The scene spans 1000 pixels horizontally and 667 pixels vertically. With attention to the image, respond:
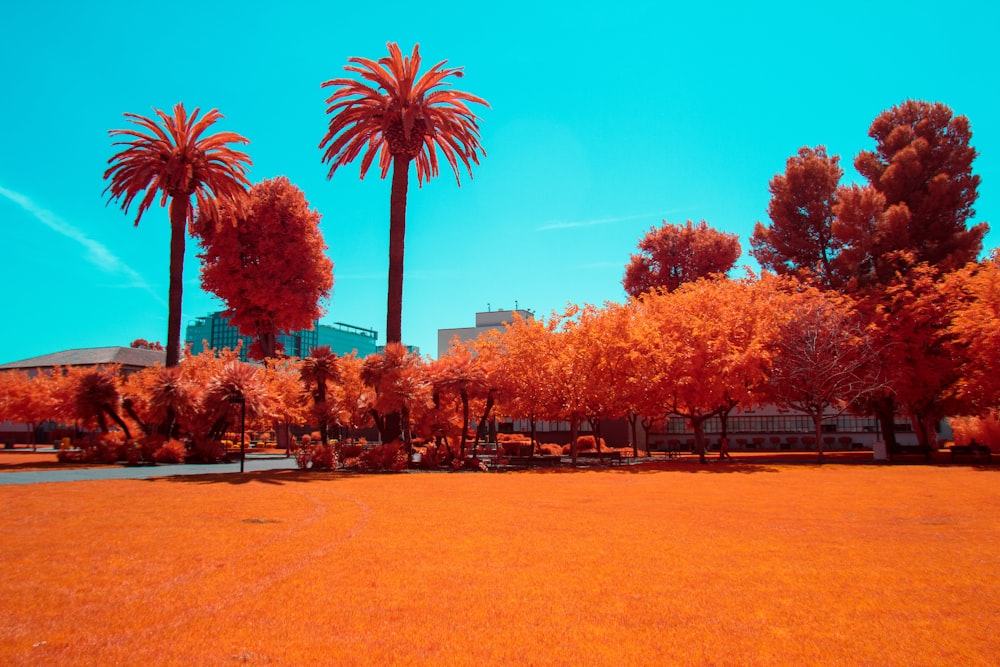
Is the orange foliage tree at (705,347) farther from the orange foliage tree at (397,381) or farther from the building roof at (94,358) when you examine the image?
the building roof at (94,358)

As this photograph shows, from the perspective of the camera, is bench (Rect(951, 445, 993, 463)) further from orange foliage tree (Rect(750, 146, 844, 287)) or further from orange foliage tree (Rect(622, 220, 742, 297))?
orange foliage tree (Rect(622, 220, 742, 297))

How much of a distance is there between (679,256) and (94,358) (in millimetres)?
51541

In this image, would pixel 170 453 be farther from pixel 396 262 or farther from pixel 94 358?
pixel 94 358

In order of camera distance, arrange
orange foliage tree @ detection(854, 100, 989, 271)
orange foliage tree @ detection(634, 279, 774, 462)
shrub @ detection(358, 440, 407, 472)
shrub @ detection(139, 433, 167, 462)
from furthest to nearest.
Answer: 1. orange foliage tree @ detection(854, 100, 989, 271)
2. orange foliage tree @ detection(634, 279, 774, 462)
3. shrub @ detection(139, 433, 167, 462)
4. shrub @ detection(358, 440, 407, 472)

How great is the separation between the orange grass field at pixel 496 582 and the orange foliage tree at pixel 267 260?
27.9 meters

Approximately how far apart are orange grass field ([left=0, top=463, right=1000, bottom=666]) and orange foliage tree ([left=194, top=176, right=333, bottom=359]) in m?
27.9

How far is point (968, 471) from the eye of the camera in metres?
24.6

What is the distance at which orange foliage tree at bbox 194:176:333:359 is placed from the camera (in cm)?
4125

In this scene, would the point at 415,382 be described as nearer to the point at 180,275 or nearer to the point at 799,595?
the point at 180,275

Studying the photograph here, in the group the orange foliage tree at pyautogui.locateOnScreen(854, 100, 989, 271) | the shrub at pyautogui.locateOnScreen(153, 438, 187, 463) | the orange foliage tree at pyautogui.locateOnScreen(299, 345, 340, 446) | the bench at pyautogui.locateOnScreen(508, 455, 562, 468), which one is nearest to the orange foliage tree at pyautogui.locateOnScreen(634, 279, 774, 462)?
the bench at pyautogui.locateOnScreen(508, 455, 562, 468)

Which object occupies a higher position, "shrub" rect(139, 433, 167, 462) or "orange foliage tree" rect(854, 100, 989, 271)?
"orange foliage tree" rect(854, 100, 989, 271)

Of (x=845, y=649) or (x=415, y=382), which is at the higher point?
(x=415, y=382)

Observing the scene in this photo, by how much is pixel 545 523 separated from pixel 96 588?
7281 millimetres

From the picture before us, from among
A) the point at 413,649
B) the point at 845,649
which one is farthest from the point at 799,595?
the point at 413,649
